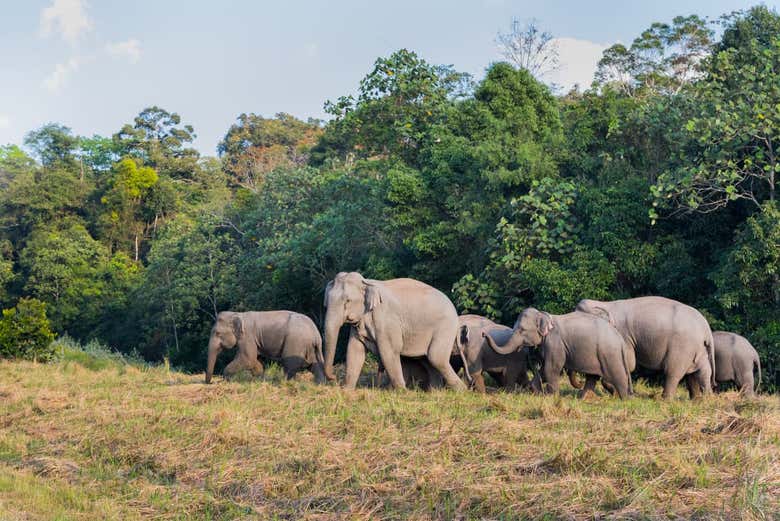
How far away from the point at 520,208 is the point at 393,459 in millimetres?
13839

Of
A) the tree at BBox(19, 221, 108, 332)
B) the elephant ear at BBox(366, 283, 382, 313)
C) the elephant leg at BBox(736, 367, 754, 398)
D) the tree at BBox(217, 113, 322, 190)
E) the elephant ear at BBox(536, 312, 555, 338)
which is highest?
the tree at BBox(217, 113, 322, 190)

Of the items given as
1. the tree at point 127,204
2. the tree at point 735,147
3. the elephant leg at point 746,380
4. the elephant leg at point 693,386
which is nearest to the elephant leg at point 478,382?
the elephant leg at point 693,386

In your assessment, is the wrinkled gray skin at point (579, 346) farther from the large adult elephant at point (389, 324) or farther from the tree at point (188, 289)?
the tree at point (188, 289)

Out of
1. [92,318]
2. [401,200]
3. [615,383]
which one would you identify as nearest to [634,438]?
[615,383]

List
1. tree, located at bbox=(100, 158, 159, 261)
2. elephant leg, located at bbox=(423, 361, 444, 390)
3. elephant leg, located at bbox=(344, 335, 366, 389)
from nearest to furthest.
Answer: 1. elephant leg, located at bbox=(344, 335, 366, 389)
2. elephant leg, located at bbox=(423, 361, 444, 390)
3. tree, located at bbox=(100, 158, 159, 261)

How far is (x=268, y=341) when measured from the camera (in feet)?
57.0

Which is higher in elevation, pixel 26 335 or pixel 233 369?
pixel 233 369

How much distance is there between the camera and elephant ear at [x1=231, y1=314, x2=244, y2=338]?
17250 mm

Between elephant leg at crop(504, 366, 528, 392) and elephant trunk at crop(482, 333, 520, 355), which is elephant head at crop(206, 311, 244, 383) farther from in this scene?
elephant trunk at crop(482, 333, 520, 355)

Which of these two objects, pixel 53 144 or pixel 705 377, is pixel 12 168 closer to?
pixel 53 144

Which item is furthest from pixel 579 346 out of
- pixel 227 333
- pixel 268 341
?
pixel 227 333

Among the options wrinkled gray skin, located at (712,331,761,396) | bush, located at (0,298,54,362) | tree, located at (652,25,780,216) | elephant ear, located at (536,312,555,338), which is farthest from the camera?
bush, located at (0,298,54,362)

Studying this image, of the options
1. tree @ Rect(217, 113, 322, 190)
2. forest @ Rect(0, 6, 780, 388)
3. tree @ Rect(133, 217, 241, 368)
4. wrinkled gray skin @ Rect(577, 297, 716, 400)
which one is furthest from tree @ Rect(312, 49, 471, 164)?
tree @ Rect(217, 113, 322, 190)

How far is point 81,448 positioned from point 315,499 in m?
3.79
